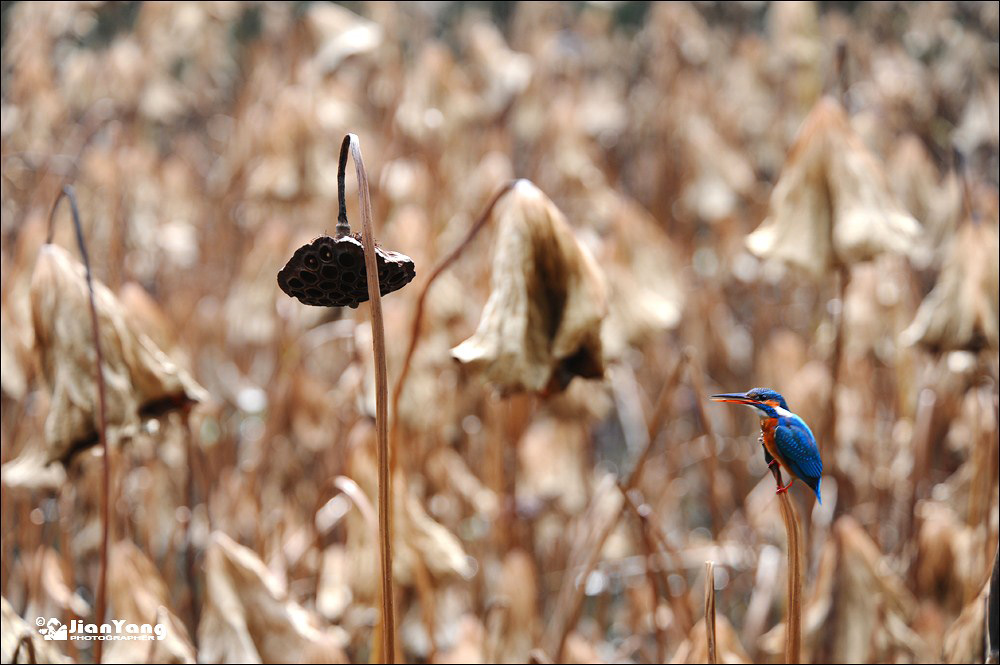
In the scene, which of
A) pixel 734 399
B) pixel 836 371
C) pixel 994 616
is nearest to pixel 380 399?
pixel 734 399

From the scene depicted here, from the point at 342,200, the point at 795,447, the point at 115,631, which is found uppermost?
the point at 342,200

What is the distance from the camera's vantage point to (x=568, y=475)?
3.80 feet

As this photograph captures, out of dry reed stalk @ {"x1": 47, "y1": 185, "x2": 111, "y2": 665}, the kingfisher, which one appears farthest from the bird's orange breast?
dry reed stalk @ {"x1": 47, "y1": 185, "x2": 111, "y2": 665}

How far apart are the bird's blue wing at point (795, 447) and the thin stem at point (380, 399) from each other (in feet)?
0.49

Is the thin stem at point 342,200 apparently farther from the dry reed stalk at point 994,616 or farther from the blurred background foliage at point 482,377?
the dry reed stalk at point 994,616

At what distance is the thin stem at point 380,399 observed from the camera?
1.20 feet

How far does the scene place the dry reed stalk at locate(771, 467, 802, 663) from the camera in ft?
1.15

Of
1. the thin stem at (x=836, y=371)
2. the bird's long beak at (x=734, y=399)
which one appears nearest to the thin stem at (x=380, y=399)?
the bird's long beak at (x=734, y=399)

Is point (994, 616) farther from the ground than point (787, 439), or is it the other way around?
point (787, 439)

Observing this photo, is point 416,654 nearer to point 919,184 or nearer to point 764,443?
point 764,443

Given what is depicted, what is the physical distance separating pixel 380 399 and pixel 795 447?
16cm

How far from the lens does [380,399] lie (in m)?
0.38

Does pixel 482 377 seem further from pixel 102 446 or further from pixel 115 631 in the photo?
pixel 115 631

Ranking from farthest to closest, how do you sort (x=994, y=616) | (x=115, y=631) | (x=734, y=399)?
(x=115, y=631)
(x=994, y=616)
(x=734, y=399)
